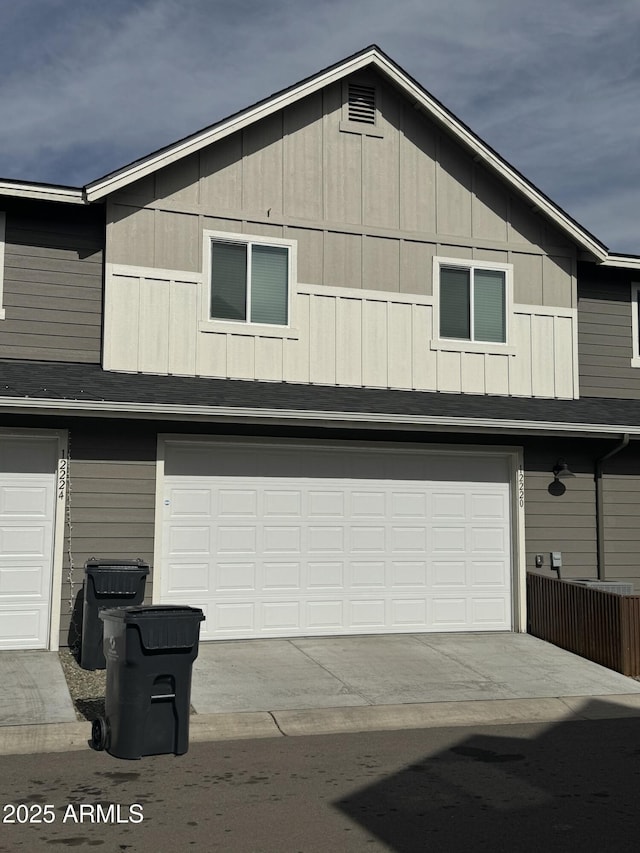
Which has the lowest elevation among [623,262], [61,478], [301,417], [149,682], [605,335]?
[149,682]

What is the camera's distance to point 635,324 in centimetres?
1622

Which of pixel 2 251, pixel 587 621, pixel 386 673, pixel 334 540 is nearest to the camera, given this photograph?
pixel 386 673

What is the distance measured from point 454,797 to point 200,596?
6.25 m

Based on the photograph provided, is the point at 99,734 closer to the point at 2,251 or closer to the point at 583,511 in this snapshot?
the point at 2,251

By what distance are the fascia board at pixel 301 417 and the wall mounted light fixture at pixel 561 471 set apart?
79 cm

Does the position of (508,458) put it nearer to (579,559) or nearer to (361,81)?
(579,559)

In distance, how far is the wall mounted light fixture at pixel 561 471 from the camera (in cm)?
1425

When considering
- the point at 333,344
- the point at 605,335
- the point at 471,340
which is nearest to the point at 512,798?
the point at 333,344

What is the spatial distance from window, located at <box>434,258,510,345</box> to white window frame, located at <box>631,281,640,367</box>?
250 cm

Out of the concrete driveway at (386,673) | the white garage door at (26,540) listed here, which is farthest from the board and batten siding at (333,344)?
the concrete driveway at (386,673)

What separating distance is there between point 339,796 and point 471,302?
9384 mm

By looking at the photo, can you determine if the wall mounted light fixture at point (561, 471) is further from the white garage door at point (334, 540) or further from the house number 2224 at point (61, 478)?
the house number 2224 at point (61, 478)

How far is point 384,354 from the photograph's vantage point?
47.4 feet

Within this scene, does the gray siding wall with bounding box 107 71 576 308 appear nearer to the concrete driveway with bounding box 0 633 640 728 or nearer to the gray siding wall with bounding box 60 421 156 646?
the gray siding wall with bounding box 60 421 156 646
